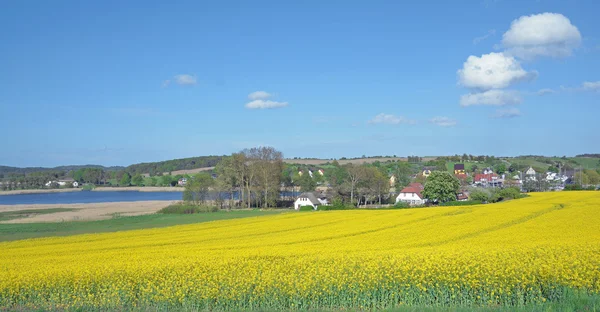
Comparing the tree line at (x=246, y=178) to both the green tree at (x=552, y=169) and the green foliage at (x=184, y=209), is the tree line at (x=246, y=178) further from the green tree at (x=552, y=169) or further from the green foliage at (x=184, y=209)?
the green tree at (x=552, y=169)

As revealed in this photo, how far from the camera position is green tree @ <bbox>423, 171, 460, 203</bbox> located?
73750 mm

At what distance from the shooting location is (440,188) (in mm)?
73875

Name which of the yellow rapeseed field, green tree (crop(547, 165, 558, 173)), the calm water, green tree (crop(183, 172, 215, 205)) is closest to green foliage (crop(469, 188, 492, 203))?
green tree (crop(183, 172, 215, 205))

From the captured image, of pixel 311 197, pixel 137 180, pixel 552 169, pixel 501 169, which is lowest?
pixel 311 197

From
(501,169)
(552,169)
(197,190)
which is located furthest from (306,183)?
(552,169)

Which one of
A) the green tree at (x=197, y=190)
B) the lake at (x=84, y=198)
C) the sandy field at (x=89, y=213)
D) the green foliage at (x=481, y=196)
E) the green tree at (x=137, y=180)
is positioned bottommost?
the sandy field at (x=89, y=213)

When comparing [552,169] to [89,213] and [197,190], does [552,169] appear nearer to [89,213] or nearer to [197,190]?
[197,190]

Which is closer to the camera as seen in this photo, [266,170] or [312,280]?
[312,280]

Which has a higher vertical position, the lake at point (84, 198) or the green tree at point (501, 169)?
the green tree at point (501, 169)

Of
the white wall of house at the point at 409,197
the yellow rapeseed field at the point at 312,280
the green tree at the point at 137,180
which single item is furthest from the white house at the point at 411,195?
the green tree at the point at 137,180

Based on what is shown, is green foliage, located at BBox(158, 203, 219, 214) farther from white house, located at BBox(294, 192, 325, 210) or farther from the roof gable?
the roof gable

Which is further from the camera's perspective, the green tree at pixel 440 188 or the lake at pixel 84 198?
the lake at pixel 84 198

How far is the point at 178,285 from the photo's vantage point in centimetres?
1411

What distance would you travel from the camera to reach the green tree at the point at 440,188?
73.8 m
